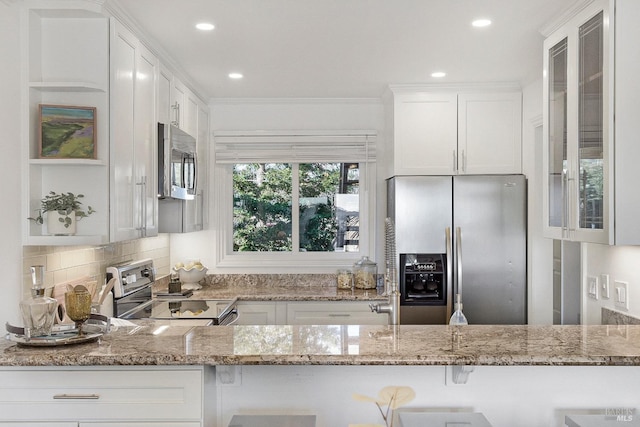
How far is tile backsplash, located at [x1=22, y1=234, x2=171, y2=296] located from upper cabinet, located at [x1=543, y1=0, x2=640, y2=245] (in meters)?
2.42

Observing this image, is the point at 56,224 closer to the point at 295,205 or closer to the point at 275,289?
the point at 275,289

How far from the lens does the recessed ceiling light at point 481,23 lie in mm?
2900

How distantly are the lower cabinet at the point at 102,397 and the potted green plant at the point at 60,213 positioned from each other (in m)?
0.80

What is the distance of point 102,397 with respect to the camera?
1.92m

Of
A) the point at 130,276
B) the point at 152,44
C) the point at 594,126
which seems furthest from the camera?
the point at 130,276

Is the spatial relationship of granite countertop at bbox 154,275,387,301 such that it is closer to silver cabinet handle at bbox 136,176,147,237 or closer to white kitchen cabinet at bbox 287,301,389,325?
white kitchen cabinet at bbox 287,301,389,325

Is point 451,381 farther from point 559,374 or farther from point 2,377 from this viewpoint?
point 2,377

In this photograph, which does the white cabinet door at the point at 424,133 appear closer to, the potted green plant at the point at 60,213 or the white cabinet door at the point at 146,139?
the white cabinet door at the point at 146,139

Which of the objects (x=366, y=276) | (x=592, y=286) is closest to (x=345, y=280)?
(x=366, y=276)

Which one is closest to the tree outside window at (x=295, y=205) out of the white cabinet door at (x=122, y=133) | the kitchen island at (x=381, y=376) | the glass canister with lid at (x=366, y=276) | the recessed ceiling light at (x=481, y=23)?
the glass canister with lid at (x=366, y=276)

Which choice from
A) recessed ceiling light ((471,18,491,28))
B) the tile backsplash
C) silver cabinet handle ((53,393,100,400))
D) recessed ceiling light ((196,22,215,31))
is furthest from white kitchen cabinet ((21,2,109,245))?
recessed ceiling light ((471,18,491,28))

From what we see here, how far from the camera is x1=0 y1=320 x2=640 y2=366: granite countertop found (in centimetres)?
183

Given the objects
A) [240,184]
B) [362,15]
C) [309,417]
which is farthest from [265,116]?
[309,417]

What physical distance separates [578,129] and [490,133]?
1833mm
